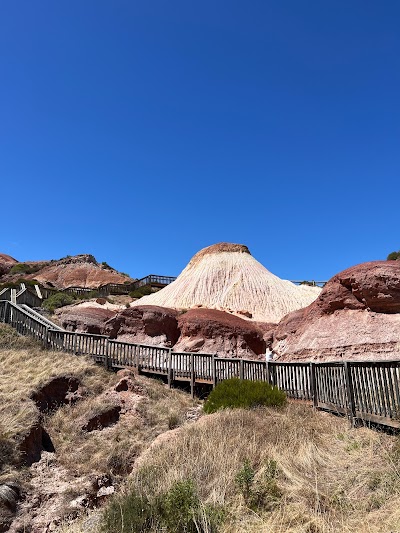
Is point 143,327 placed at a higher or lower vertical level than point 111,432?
higher

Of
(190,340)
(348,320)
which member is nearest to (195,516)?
(348,320)

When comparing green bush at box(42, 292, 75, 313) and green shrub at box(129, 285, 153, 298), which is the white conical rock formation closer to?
green shrub at box(129, 285, 153, 298)

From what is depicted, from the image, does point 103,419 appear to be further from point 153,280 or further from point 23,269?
point 23,269

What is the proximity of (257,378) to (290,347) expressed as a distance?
5.50m

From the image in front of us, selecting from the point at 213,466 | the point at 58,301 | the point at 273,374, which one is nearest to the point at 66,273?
the point at 58,301

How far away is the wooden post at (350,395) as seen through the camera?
9.40 meters

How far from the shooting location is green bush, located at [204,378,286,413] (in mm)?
10934

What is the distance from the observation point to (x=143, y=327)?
23.5 m

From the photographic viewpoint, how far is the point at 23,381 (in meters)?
11.5

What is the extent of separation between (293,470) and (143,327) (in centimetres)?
1820

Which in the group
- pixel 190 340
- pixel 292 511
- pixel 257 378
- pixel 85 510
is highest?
pixel 190 340

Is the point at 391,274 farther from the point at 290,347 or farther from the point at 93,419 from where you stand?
the point at 93,419

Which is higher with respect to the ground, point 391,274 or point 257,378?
point 391,274

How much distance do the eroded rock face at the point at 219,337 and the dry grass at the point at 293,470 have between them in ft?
43.9
